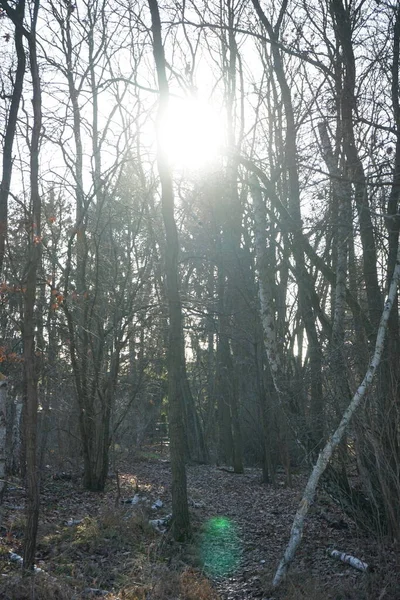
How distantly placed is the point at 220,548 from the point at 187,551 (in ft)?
1.97

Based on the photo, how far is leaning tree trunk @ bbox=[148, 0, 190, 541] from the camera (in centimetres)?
934

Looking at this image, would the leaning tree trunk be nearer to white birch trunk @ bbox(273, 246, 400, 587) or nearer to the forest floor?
the forest floor

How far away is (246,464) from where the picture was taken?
21922 mm

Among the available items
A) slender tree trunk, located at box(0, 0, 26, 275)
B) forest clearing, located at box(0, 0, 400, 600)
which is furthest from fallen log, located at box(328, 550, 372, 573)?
slender tree trunk, located at box(0, 0, 26, 275)

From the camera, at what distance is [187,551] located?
8.67 m

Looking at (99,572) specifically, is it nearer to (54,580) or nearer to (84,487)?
(54,580)

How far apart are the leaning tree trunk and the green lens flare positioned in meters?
0.45

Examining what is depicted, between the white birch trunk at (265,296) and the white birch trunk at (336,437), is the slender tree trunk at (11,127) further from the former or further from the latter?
the white birch trunk at (336,437)

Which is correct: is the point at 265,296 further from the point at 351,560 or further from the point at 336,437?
the point at 351,560

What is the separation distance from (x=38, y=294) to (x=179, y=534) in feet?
28.1

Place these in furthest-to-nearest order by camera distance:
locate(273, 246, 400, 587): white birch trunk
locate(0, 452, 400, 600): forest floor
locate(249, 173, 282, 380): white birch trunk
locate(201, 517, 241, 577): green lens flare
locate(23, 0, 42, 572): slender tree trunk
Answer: locate(249, 173, 282, 380): white birch trunk
locate(201, 517, 241, 577): green lens flare
locate(273, 246, 400, 587): white birch trunk
locate(23, 0, 42, 572): slender tree trunk
locate(0, 452, 400, 600): forest floor

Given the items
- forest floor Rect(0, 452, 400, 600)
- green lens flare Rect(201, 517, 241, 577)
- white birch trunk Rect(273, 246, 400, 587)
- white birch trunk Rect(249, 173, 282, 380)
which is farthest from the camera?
white birch trunk Rect(249, 173, 282, 380)

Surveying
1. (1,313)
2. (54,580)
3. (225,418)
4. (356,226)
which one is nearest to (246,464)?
(225,418)

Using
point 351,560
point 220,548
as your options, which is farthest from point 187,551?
point 351,560
